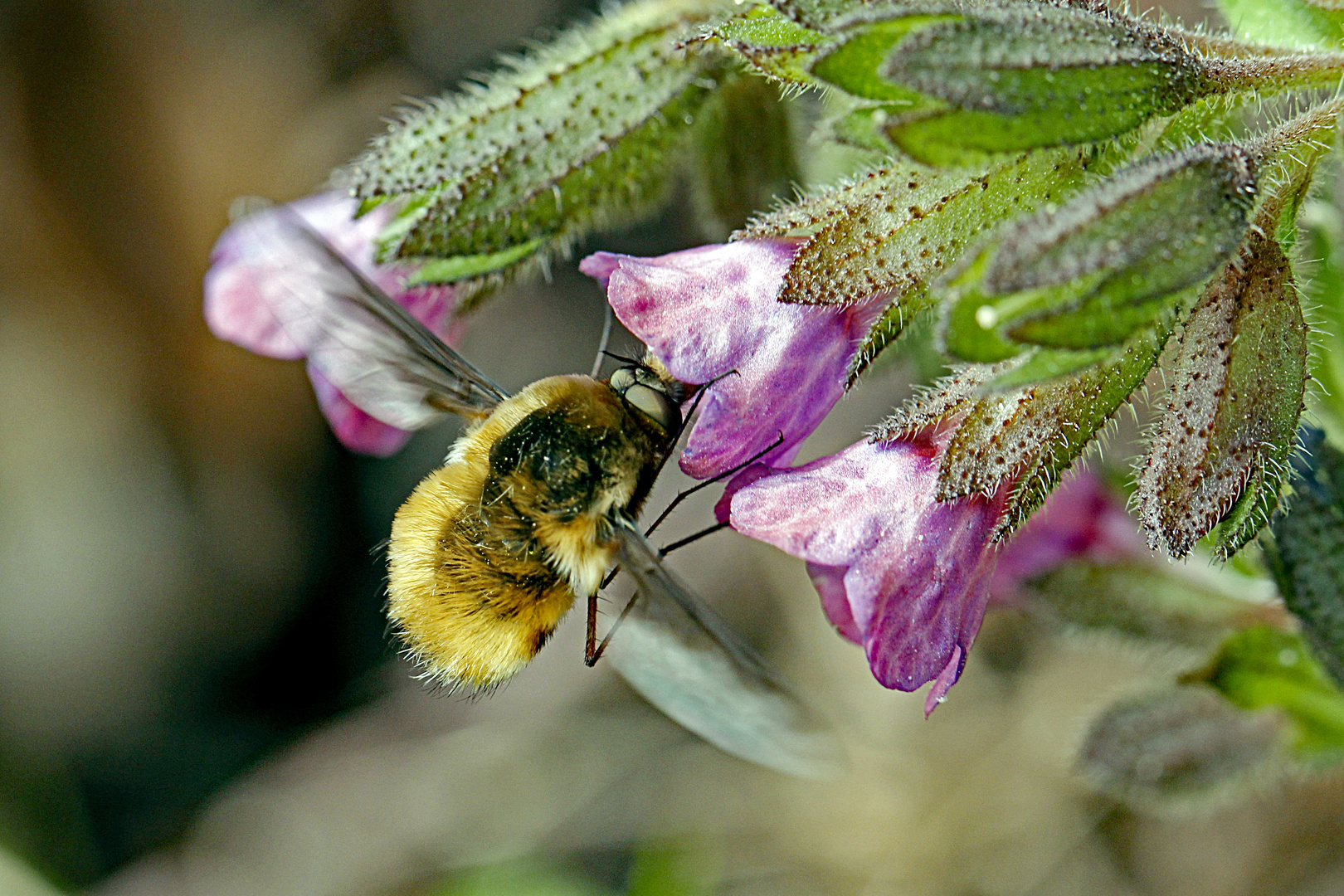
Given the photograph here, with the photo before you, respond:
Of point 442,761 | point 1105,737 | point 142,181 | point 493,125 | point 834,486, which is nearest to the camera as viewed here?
point 834,486

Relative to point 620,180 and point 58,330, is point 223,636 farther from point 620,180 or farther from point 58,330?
point 620,180

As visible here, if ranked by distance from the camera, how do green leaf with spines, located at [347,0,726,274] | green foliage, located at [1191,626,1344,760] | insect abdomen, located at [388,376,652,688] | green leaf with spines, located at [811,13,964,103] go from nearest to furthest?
1. green leaf with spines, located at [811,13,964,103]
2. insect abdomen, located at [388,376,652,688]
3. green leaf with spines, located at [347,0,726,274]
4. green foliage, located at [1191,626,1344,760]

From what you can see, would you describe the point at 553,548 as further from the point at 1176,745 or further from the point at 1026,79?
the point at 1176,745

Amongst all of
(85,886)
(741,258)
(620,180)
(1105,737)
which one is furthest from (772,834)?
(741,258)

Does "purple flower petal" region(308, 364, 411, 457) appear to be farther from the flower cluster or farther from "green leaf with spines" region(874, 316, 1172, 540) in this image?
"green leaf with spines" region(874, 316, 1172, 540)

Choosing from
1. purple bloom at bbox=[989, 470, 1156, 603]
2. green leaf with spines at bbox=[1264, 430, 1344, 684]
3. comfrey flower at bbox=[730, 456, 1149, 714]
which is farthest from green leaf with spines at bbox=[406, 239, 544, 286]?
green leaf with spines at bbox=[1264, 430, 1344, 684]

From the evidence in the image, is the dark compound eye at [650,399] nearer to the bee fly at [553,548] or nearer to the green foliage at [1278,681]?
the bee fly at [553,548]
